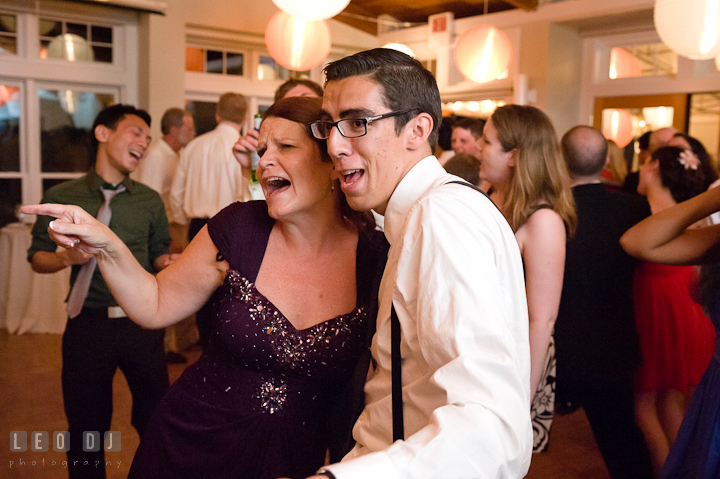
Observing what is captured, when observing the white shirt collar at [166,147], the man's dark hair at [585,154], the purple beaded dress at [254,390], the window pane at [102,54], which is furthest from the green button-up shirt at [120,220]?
the window pane at [102,54]

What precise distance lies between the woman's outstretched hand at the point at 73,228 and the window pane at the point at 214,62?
232 inches

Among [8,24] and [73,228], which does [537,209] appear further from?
[8,24]

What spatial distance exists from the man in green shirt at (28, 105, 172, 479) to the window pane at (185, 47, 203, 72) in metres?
4.53

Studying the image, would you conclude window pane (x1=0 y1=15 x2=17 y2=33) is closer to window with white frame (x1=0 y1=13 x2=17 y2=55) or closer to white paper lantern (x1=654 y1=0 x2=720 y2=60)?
window with white frame (x1=0 y1=13 x2=17 y2=55)

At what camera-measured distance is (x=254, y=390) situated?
4.68 feet

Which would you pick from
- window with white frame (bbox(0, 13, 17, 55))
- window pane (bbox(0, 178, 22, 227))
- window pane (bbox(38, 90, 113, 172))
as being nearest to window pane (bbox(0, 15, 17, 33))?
window with white frame (bbox(0, 13, 17, 55))

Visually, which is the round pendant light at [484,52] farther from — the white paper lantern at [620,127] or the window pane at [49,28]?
the window pane at [49,28]

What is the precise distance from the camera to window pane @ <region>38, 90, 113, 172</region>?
18.9ft

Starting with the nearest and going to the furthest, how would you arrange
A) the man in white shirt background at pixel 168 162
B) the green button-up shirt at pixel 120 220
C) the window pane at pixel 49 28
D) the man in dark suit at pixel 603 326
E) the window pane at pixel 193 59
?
the green button-up shirt at pixel 120 220
the man in dark suit at pixel 603 326
the man in white shirt background at pixel 168 162
the window pane at pixel 49 28
the window pane at pixel 193 59

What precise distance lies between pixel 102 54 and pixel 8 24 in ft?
2.78

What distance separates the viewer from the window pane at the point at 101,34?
5918 millimetres

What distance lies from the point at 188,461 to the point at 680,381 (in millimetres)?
2122

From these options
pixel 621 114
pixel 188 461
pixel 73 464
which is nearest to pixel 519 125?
pixel 188 461

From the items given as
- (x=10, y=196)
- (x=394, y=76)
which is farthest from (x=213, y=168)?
(x=394, y=76)
